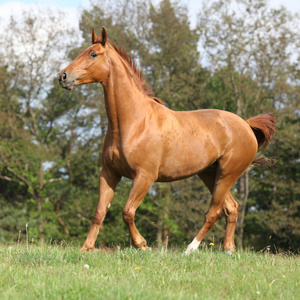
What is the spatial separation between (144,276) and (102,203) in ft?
5.87

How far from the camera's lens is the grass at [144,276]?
3418mm

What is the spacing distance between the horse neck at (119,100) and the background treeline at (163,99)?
1732cm

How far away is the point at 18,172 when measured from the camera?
95.6ft

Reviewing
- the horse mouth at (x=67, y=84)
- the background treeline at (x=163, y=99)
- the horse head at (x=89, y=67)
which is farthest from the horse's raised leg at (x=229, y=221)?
the background treeline at (x=163, y=99)

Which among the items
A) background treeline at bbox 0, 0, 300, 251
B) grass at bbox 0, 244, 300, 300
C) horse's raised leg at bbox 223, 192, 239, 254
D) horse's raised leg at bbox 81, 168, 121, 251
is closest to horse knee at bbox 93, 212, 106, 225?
horse's raised leg at bbox 81, 168, 121, 251

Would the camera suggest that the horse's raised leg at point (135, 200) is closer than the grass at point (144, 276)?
No

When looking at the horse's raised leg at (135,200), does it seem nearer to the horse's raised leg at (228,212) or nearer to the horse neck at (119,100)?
the horse neck at (119,100)

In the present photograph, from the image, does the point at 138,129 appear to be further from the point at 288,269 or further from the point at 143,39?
the point at 143,39

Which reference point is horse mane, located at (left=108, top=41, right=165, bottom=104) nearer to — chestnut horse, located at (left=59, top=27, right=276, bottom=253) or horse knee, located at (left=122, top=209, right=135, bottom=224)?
chestnut horse, located at (left=59, top=27, right=276, bottom=253)

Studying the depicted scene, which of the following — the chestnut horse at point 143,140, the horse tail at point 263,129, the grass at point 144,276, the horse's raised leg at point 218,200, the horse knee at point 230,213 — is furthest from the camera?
the horse tail at point 263,129

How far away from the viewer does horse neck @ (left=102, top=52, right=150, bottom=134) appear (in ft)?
18.6

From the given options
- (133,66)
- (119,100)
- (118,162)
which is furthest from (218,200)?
(133,66)

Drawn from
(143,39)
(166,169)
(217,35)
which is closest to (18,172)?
(143,39)

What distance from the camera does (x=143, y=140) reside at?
5.61 m
